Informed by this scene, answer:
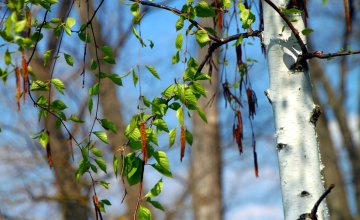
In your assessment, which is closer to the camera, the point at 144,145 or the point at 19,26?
the point at 19,26

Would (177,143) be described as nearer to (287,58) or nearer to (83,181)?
(83,181)

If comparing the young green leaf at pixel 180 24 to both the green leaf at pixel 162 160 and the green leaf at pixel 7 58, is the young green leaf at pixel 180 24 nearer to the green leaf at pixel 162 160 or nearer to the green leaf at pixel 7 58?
the green leaf at pixel 162 160

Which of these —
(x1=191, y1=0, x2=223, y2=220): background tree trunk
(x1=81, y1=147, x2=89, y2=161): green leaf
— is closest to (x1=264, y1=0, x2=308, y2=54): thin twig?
(x1=81, y1=147, x2=89, y2=161): green leaf

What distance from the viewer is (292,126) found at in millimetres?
3066

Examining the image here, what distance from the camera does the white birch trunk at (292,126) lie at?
2988 millimetres

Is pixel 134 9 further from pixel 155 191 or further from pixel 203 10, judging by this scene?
pixel 155 191

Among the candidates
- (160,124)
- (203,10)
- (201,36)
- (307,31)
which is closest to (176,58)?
(201,36)

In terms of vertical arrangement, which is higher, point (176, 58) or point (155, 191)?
point (176, 58)

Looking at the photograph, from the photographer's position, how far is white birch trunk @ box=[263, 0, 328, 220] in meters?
2.99

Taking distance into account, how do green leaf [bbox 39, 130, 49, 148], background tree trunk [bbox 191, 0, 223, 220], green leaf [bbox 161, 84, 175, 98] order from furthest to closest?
background tree trunk [bbox 191, 0, 223, 220] → green leaf [bbox 39, 130, 49, 148] → green leaf [bbox 161, 84, 175, 98]

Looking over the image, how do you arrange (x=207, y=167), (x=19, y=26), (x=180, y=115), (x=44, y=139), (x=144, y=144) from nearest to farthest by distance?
(x=19, y=26)
(x=144, y=144)
(x=180, y=115)
(x=44, y=139)
(x=207, y=167)

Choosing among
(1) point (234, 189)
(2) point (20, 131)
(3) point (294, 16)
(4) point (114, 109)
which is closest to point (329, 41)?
(1) point (234, 189)

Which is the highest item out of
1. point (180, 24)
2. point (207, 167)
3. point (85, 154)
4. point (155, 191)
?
point (207, 167)

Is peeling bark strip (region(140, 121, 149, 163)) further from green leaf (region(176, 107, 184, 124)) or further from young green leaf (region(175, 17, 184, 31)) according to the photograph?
young green leaf (region(175, 17, 184, 31))
